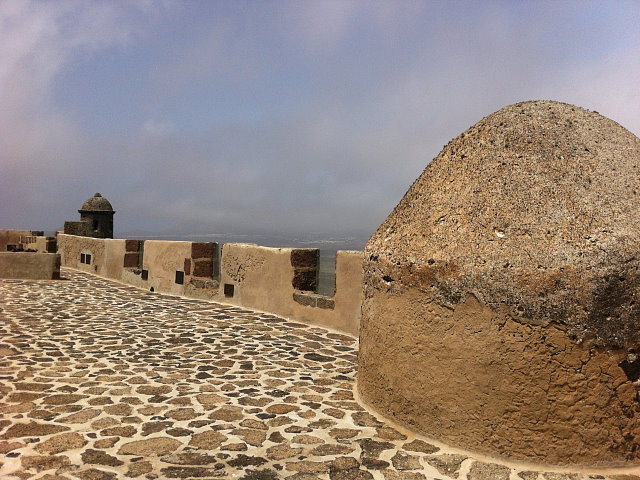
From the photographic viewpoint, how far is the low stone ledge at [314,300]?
291 inches

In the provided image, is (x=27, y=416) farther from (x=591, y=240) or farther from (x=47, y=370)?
(x=591, y=240)

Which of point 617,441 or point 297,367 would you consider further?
point 297,367

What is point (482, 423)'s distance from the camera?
330 cm

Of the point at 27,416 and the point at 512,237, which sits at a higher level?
the point at 512,237

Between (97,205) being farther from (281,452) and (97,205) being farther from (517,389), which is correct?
(517,389)

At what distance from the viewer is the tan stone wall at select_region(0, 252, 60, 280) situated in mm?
12047

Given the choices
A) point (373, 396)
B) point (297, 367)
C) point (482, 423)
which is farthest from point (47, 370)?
point (482, 423)

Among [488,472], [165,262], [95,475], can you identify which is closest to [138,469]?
[95,475]

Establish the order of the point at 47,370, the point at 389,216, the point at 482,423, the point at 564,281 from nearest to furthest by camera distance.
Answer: the point at 564,281, the point at 482,423, the point at 389,216, the point at 47,370


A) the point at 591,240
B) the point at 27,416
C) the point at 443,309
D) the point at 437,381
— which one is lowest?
the point at 27,416

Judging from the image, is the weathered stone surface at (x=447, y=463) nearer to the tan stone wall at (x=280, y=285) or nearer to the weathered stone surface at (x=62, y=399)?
the weathered stone surface at (x=62, y=399)

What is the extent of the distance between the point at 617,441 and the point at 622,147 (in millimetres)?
1988

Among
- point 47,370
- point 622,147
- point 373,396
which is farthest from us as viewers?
point 47,370

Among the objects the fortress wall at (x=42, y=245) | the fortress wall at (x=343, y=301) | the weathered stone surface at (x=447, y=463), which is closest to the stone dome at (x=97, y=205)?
the fortress wall at (x=42, y=245)
